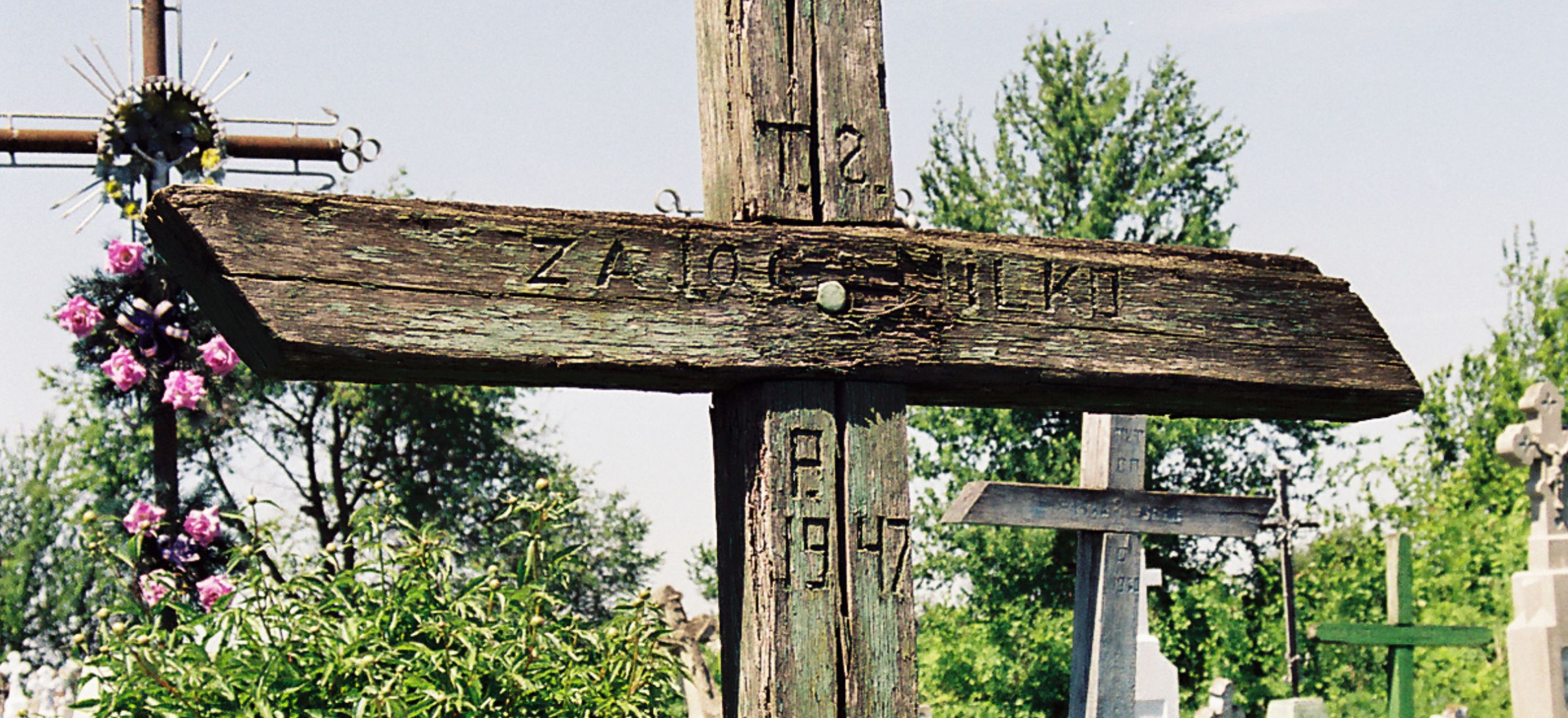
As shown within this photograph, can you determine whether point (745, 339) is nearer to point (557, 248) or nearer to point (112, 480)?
point (557, 248)

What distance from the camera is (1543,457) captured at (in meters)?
10.1

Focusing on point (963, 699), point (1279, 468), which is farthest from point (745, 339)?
point (963, 699)

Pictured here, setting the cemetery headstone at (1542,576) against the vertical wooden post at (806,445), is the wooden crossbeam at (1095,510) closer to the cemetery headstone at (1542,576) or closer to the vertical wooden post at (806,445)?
the cemetery headstone at (1542,576)

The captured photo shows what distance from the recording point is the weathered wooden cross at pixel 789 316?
6.63 feet

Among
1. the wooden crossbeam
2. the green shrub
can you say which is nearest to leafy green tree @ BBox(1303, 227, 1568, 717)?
the wooden crossbeam

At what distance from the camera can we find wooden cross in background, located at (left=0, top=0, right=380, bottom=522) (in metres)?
9.11

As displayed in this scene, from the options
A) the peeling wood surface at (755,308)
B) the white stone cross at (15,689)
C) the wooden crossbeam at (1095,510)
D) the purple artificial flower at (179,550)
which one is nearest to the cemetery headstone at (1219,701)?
the wooden crossbeam at (1095,510)

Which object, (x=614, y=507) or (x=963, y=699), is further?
(x=614, y=507)

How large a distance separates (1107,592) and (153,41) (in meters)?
6.68

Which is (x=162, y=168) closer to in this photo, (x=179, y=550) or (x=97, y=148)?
(x=97, y=148)

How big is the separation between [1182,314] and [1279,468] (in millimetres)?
13006

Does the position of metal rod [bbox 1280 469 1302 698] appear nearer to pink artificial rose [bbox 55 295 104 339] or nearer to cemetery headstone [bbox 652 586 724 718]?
cemetery headstone [bbox 652 586 724 718]

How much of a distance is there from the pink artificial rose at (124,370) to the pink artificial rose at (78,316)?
24 cm

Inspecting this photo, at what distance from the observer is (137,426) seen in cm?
1986
